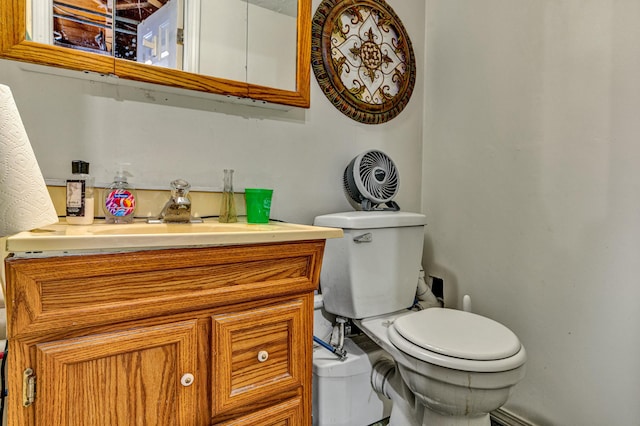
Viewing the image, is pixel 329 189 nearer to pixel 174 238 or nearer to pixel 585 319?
pixel 174 238

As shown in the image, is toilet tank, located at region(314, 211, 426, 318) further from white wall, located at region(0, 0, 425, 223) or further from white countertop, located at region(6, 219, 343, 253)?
white countertop, located at region(6, 219, 343, 253)

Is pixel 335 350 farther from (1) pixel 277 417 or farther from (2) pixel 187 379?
(2) pixel 187 379

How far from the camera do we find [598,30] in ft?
3.78

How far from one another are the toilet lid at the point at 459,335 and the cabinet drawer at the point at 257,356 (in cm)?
36

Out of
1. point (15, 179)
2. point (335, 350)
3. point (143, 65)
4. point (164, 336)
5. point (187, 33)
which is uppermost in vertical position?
point (187, 33)

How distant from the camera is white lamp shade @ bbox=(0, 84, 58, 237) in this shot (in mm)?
582

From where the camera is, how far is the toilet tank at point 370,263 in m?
1.23

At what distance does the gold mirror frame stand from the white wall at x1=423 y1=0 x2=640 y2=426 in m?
0.76

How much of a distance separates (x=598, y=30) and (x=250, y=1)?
1192mm

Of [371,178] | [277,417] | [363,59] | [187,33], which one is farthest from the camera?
[363,59]

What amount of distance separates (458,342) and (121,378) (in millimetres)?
835

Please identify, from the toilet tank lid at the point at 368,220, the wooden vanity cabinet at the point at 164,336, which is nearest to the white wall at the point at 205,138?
the toilet tank lid at the point at 368,220

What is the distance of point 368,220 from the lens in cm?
124

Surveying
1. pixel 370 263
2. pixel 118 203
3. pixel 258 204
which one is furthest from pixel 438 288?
pixel 118 203
